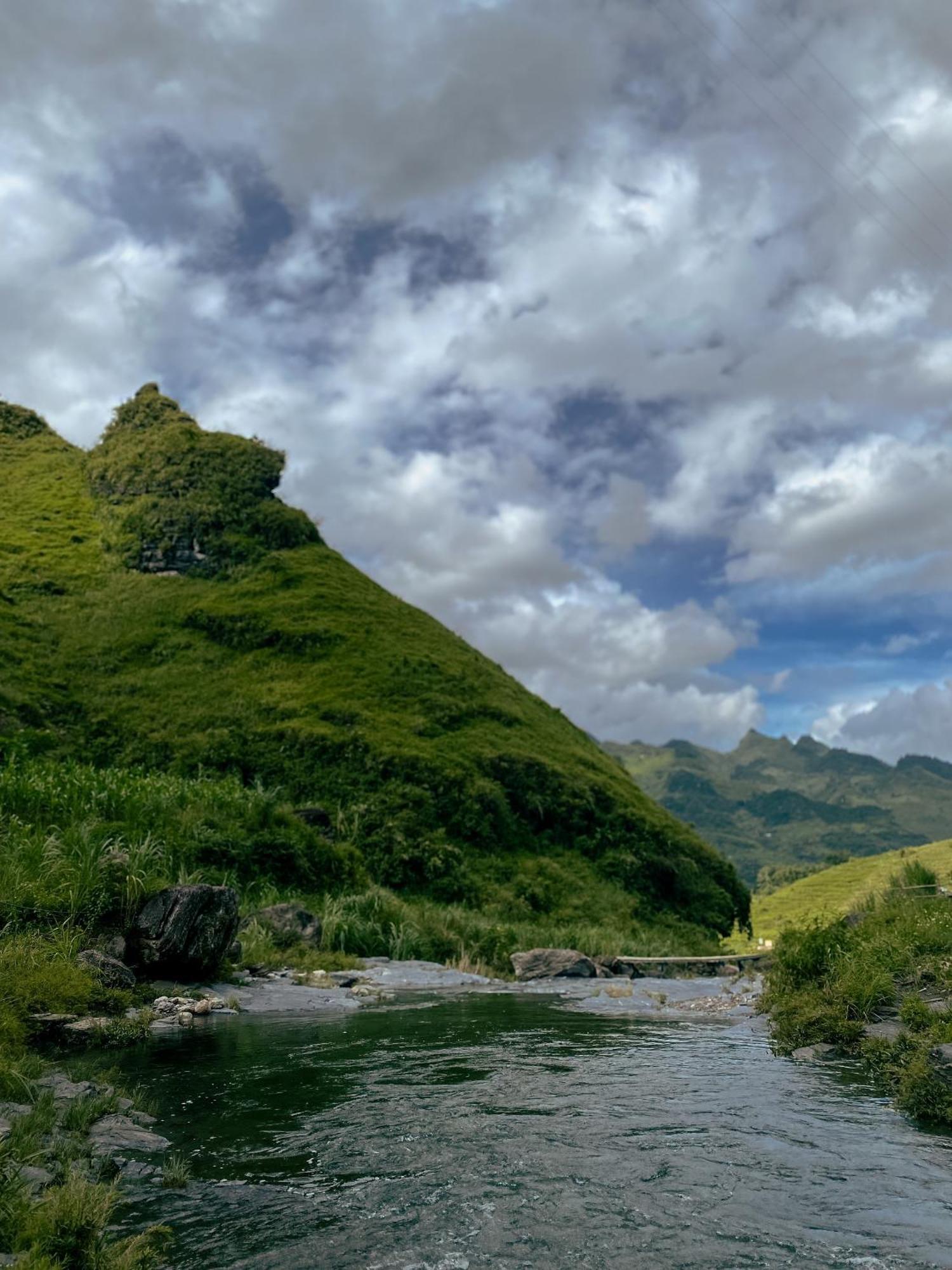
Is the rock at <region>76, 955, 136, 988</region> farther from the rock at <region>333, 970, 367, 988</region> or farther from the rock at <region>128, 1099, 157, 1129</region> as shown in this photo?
the rock at <region>128, 1099, 157, 1129</region>

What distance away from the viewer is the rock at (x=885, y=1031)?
13.6 meters

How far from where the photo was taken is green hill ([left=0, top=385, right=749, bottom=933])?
47406 mm

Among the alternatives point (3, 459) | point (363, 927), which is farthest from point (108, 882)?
point (3, 459)

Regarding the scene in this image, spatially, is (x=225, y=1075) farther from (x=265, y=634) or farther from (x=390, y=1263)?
(x=265, y=634)

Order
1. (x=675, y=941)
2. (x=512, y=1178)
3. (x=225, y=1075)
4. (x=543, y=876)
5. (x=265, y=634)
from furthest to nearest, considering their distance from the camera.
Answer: (x=265, y=634) < (x=543, y=876) < (x=675, y=941) < (x=225, y=1075) < (x=512, y=1178)

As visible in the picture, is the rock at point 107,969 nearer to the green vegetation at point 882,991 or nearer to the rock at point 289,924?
the rock at point 289,924

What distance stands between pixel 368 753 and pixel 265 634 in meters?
15.6

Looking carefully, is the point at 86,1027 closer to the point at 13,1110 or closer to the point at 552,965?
the point at 13,1110

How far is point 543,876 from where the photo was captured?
1902 inches

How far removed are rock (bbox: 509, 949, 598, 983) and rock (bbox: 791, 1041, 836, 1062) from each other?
1431 centimetres

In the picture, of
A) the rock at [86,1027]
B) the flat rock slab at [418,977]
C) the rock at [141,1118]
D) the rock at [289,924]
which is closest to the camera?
the rock at [141,1118]

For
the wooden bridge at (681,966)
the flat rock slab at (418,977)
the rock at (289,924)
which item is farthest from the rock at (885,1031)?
the rock at (289,924)

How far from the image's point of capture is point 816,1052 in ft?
49.0

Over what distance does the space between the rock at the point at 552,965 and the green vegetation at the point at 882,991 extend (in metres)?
10.2
